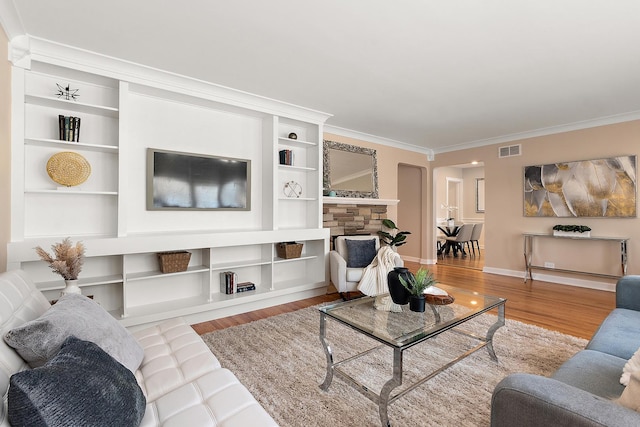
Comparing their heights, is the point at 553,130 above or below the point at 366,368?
above

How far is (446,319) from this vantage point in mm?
1962

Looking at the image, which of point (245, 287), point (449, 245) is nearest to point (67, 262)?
point (245, 287)

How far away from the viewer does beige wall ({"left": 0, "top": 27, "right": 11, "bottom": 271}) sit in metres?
2.14

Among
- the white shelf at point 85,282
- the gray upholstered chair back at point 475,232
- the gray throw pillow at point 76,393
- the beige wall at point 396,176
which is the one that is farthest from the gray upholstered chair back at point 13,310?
the gray upholstered chair back at point 475,232

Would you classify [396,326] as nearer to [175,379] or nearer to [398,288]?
[398,288]

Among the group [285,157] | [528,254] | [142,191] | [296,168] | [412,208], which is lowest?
[528,254]

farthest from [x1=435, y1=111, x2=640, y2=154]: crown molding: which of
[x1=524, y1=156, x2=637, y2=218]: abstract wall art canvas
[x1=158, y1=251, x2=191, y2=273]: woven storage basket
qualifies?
[x1=158, y1=251, x2=191, y2=273]: woven storage basket

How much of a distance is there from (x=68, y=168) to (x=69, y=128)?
0.34 metres

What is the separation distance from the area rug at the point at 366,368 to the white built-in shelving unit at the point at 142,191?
2.82 feet

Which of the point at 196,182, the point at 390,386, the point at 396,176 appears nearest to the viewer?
the point at 390,386

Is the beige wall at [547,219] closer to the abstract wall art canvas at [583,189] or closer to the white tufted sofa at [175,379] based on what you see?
the abstract wall art canvas at [583,189]

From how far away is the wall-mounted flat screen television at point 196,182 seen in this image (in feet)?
10.2

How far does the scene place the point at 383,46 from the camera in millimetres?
2432

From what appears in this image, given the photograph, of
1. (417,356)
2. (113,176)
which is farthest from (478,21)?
(113,176)
